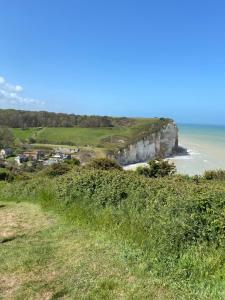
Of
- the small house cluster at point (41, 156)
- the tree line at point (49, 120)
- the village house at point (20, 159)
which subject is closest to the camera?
the village house at point (20, 159)

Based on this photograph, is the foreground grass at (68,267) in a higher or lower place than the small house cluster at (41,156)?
higher

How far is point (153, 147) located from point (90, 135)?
14854 millimetres

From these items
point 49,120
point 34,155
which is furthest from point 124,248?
point 49,120

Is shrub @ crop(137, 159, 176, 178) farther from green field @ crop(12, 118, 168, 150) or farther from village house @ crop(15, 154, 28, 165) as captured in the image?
green field @ crop(12, 118, 168, 150)

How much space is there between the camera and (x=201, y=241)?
16.6 feet

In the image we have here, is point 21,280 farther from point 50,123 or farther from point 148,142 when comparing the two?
point 50,123

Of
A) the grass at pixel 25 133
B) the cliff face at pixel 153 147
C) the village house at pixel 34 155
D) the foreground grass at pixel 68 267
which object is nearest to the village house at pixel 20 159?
the village house at pixel 34 155

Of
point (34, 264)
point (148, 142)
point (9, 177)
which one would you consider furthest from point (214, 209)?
point (148, 142)

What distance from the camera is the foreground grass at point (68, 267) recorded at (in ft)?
14.2

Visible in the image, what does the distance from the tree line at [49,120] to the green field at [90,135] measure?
23.3 feet

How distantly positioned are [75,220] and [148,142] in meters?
76.2

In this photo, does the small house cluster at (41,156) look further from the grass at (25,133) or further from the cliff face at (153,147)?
the grass at (25,133)

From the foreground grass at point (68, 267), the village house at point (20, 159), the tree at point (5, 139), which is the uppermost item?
the foreground grass at point (68, 267)

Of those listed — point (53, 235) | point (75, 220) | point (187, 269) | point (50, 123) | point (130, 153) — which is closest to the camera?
point (187, 269)
